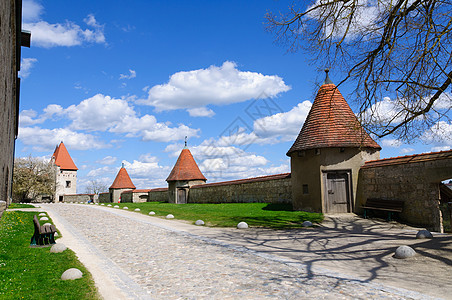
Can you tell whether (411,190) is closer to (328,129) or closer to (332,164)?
(332,164)

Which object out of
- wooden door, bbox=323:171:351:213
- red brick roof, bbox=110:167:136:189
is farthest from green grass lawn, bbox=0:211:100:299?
red brick roof, bbox=110:167:136:189

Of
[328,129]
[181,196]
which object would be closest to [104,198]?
[181,196]

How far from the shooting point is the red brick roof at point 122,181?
46.4 meters

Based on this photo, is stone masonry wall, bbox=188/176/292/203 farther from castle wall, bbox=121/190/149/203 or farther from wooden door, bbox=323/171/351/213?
castle wall, bbox=121/190/149/203

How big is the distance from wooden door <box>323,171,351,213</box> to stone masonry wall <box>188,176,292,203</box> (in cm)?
374

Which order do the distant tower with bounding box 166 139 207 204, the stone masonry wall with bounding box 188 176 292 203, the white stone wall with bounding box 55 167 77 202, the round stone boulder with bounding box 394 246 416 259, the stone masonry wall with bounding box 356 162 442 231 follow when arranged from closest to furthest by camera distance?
the round stone boulder with bounding box 394 246 416 259 → the stone masonry wall with bounding box 356 162 442 231 → the stone masonry wall with bounding box 188 176 292 203 → the distant tower with bounding box 166 139 207 204 → the white stone wall with bounding box 55 167 77 202

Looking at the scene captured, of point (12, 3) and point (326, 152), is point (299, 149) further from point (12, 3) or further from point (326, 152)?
point (12, 3)

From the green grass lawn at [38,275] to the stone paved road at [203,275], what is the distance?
32cm

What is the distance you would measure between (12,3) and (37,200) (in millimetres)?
47567

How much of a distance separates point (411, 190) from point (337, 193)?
3573 mm

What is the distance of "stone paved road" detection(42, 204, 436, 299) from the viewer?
15.4 ft

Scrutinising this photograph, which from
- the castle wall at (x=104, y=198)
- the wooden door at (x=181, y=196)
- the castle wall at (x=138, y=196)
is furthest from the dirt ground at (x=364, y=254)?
the castle wall at (x=104, y=198)

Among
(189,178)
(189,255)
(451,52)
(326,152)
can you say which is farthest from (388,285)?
(189,178)

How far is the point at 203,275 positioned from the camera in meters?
5.75
